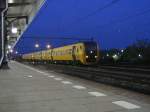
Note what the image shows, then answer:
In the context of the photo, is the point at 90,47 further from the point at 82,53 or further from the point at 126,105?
the point at 126,105

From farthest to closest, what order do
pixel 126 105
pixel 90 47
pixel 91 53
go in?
pixel 90 47, pixel 91 53, pixel 126 105

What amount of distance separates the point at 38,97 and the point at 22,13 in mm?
23536

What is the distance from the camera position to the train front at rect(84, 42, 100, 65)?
133ft

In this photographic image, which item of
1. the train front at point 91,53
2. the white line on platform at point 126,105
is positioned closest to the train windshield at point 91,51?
A: the train front at point 91,53

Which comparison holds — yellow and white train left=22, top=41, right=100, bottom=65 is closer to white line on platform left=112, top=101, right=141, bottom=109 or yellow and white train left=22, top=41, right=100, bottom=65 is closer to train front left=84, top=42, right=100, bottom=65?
train front left=84, top=42, right=100, bottom=65

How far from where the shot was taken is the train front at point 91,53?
133 ft

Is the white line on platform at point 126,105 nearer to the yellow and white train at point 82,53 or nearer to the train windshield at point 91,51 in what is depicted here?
the yellow and white train at point 82,53

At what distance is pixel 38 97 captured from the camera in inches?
438

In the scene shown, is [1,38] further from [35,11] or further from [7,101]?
[7,101]

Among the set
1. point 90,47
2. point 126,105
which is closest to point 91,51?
point 90,47

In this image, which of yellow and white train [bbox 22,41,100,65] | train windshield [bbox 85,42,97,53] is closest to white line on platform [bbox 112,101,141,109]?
yellow and white train [bbox 22,41,100,65]

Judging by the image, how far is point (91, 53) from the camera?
40.9 meters

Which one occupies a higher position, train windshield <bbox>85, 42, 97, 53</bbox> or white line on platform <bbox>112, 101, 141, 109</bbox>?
train windshield <bbox>85, 42, 97, 53</bbox>

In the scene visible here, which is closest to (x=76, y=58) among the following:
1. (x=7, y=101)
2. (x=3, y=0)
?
(x=3, y=0)
